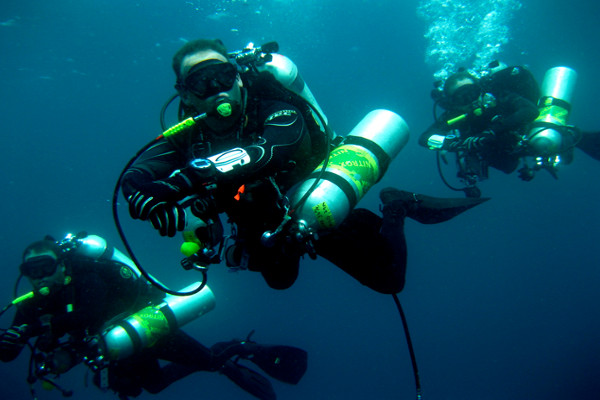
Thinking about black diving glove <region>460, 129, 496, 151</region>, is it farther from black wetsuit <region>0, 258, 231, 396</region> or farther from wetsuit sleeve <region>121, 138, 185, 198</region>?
black wetsuit <region>0, 258, 231, 396</region>

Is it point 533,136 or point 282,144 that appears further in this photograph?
point 533,136

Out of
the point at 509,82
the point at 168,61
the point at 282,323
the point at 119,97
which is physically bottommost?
the point at 282,323

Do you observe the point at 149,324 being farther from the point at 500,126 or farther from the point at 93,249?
the point at 500,126

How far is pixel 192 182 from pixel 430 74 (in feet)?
138

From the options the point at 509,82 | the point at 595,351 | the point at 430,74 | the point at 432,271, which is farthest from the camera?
the point at 432,271

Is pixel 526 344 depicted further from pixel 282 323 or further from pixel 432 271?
pixel 282 323

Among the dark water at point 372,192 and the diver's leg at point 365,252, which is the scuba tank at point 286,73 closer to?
the diver's leg at point 365,252

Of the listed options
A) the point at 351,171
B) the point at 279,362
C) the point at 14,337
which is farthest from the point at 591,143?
the point at 14,337

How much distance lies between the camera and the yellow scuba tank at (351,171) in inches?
115

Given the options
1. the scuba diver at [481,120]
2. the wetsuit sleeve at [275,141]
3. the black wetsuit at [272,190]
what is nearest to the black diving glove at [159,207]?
→ the black wetsuit at [272,190]

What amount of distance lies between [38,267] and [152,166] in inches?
175

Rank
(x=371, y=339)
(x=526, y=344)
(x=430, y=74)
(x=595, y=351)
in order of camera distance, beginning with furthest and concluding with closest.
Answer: (x=430, y=74) < (x=371, y=339) < (x=526, y=344) < (x=595, y=351)

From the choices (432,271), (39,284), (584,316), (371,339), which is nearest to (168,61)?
(39,284)

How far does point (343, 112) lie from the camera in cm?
4922
